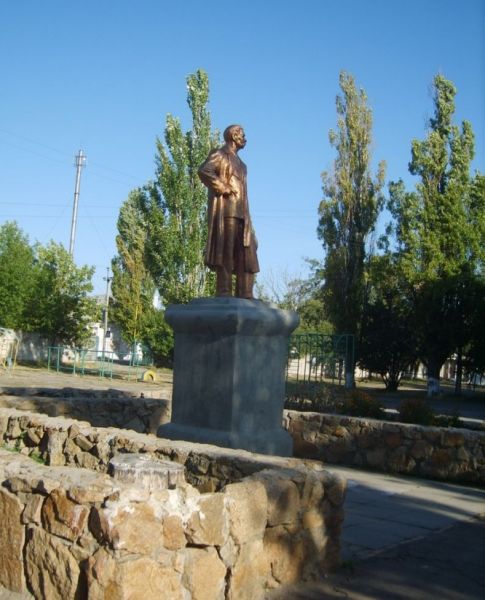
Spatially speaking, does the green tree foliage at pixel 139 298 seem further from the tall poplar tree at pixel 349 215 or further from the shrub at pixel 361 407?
the shrub at pixel 361 407

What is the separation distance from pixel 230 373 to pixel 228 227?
160 cm

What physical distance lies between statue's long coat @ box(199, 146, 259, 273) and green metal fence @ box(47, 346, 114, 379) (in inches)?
854

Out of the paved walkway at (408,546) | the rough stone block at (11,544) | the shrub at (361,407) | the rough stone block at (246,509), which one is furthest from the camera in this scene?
the shrub at (361,407)


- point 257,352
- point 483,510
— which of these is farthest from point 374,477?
point 257,352

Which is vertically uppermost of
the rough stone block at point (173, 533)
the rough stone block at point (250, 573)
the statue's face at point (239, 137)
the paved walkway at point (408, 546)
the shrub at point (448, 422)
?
the statue's face at point (239, 137)

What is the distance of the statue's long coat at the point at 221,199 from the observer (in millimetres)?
7145

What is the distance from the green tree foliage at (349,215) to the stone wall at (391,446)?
20.9 meters

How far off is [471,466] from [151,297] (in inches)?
983

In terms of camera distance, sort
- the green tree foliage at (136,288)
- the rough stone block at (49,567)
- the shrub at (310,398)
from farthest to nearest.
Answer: the green tree foliage at (136,288), the shrub at (310,398), the rough stone block at (49,567)

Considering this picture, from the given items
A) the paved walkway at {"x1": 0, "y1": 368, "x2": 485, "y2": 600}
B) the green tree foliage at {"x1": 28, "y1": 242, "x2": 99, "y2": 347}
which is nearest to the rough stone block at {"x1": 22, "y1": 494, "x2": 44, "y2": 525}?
the paved walkway at {"x1": 0, "y1": 368, "x2": 485, "y2": 600}

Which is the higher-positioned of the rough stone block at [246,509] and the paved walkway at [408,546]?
the rough stone block at [246,509]

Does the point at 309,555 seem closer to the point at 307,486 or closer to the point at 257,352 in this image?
the point at 307,486

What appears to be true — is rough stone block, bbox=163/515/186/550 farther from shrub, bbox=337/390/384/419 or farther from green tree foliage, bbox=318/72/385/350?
green tree foliage, bbox=318/72/385/350

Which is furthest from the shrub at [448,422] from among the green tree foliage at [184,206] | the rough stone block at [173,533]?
the green tree foliage at [184,206]
